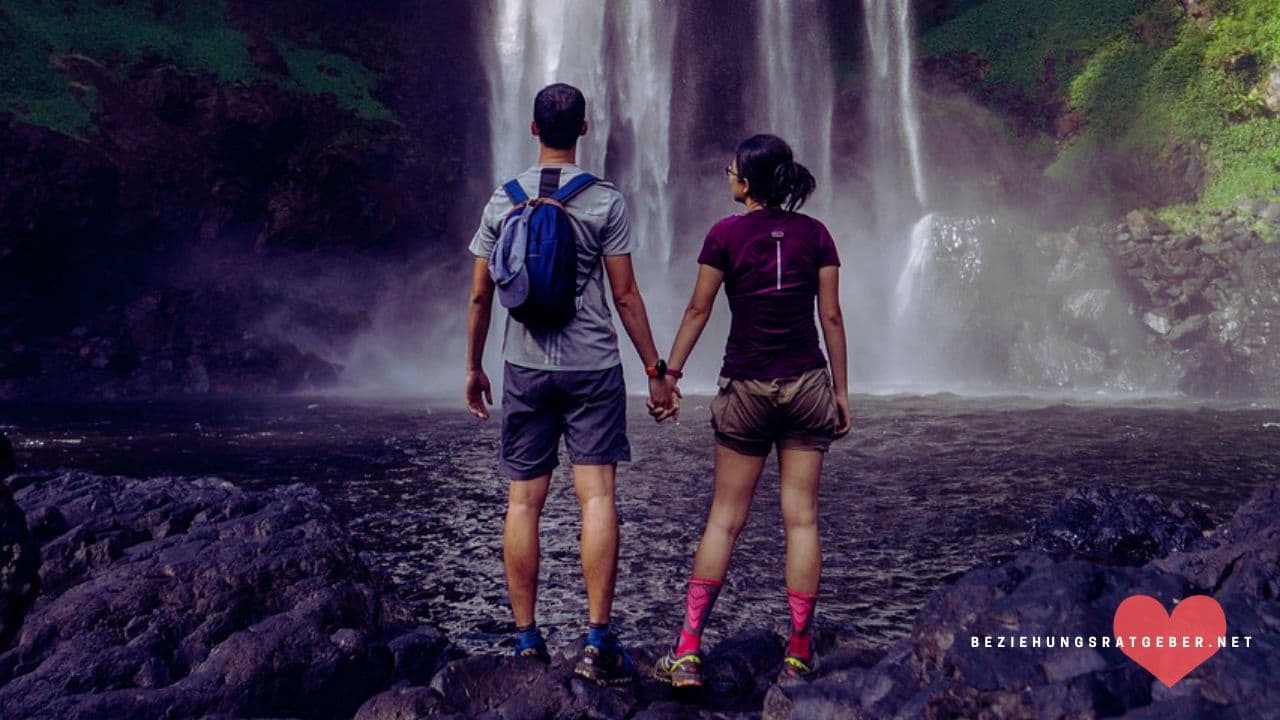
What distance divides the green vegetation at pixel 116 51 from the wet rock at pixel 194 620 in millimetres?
22167

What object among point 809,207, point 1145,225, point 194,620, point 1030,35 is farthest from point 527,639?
point 1030,35

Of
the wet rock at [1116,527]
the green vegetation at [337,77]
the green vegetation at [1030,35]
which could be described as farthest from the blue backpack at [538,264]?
the green vegetation at [1030,35]

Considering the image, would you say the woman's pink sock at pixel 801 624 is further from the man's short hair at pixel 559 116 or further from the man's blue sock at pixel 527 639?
the man's short hair at pixel 559 116

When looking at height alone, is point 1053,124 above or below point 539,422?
above

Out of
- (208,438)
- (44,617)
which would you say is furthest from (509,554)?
(208,438)

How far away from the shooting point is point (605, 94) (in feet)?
93.2

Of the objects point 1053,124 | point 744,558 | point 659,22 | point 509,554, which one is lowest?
point 744,558

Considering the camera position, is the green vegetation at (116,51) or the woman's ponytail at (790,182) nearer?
the woman's ponytail at (790,182)

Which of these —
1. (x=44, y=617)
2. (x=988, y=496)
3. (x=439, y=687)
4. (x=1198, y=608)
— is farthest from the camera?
(x=988, y=496)

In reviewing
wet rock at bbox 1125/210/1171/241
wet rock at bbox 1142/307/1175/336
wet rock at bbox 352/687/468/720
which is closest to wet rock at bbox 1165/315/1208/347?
wet rock at bbox 1142/307/1175/336

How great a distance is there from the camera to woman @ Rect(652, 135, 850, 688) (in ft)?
11.2

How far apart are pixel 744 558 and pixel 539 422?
3.13 m

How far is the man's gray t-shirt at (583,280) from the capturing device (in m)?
3.48

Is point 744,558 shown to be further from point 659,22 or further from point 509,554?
point 659,22
